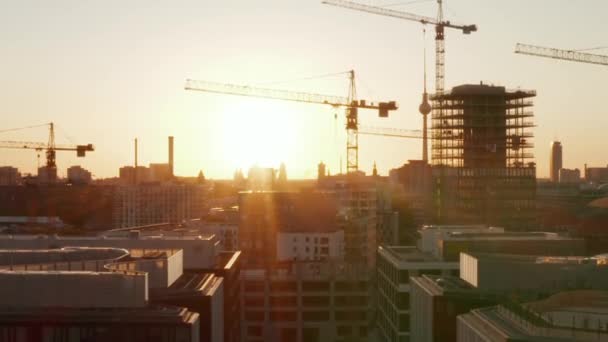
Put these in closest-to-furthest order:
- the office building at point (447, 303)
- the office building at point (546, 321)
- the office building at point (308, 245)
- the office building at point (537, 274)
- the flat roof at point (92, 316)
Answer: the office building at point (546, 321), the flat roof at point (92, 316), the office building at point (537, 274), the office building at point (447, 303), the office building at point (308, 245)

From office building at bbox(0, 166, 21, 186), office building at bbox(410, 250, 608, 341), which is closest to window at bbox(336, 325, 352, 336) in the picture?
office building at bbox(410, 250, 608, 341)

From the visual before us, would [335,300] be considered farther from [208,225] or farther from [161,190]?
[161,190]

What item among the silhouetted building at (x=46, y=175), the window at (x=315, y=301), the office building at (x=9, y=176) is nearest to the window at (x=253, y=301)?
the window at (x=315, y=301)

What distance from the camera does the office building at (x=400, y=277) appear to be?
3797cm

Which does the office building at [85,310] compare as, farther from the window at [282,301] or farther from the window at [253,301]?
the window at [282,301]

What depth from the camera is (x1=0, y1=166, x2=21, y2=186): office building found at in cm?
14838

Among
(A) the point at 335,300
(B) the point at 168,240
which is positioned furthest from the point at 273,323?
(B) the point at 168,240

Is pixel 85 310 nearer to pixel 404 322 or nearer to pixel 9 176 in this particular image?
pixel 404 322

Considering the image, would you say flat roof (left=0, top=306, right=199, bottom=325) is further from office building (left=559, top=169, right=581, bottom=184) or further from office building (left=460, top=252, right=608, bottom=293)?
office building (left=559, top=169, right=581, bottom=184)

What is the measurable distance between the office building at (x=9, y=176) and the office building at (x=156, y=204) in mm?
21163

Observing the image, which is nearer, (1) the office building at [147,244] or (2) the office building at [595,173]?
(1) the office building at [147,244]

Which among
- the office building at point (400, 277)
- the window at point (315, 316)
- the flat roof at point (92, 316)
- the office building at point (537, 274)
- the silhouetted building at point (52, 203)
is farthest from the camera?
the silhouetted building at point (52, 203)

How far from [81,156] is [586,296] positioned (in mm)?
115513

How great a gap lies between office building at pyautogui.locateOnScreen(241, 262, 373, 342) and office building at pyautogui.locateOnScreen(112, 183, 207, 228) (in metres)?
88.7
